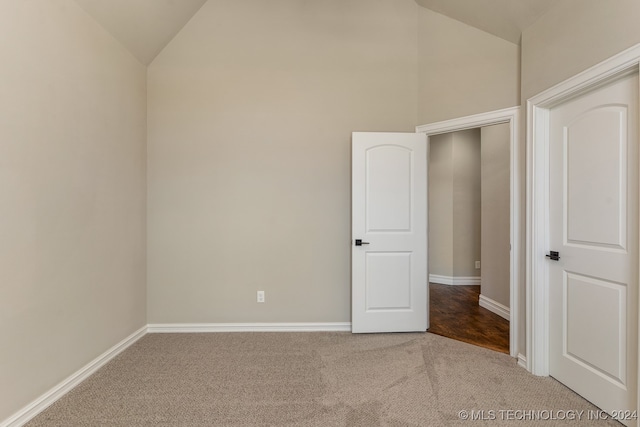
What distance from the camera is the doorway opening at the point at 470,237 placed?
136 inches

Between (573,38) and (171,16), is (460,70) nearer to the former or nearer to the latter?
(573,38)

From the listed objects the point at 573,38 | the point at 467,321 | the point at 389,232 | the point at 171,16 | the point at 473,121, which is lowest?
the point at 467,321

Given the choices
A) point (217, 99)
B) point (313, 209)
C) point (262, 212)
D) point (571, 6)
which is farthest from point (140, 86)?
point (571, 6)

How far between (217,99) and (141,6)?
0.91 m

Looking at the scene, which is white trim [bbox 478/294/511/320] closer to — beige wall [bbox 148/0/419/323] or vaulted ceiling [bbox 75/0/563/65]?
beige wall [bbox 148/0/419/323]

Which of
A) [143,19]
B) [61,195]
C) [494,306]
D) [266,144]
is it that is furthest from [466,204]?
[61,195]

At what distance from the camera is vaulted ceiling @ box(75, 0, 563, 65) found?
7.61 feet

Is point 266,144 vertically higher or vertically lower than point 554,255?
higher

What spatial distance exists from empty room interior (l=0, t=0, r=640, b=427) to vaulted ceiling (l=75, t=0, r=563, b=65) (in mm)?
19

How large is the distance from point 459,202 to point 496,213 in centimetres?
147

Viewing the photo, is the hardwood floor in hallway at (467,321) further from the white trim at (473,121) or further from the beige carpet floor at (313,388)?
the white trim at (473,121)

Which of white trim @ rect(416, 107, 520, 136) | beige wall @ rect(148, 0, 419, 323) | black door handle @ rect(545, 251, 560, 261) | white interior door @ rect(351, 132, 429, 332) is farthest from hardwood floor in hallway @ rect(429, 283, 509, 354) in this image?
white trim @ rect(416, 107, 520, 136)

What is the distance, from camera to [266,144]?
10.4 feet

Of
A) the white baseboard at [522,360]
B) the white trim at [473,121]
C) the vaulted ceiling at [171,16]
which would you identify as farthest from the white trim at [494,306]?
the vaulted ceiling at [171,16]
